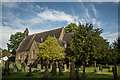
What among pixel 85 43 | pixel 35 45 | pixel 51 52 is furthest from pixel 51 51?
pixel 35 45

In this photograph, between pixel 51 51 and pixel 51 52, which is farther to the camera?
pixel 51 51

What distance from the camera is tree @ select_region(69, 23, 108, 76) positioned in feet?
65.5

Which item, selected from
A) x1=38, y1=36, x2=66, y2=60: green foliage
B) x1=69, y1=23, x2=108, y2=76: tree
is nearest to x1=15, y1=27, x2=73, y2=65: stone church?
x1=38, y1=36, x2=66, y2=60: green foliage

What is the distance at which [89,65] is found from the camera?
27.2 meters

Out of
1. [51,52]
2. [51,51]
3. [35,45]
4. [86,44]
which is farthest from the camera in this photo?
[35,45]

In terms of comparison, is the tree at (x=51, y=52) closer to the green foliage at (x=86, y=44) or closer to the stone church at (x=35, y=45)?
the green foliage at (x=86, y=44)

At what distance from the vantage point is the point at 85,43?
66.0 feet


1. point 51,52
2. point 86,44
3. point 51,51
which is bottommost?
point 51,52

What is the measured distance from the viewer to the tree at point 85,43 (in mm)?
19969

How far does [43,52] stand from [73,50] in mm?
7992

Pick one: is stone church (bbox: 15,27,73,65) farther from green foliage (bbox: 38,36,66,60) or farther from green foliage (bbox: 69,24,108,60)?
green foliage (bbox: 69,24,108,60)

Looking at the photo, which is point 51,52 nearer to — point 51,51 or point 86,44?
point 51,51

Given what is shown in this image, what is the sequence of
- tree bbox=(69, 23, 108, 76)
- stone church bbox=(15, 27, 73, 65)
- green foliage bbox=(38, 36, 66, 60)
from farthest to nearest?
stone church bbox=(15, 27, 73, 65) < green foliage bbox=(38, 36, 66, 60) < tree bbox=(69, 23, 108, 76)

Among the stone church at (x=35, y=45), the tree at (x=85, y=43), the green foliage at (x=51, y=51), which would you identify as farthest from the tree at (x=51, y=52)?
the stone church at (x=35, y=45)
